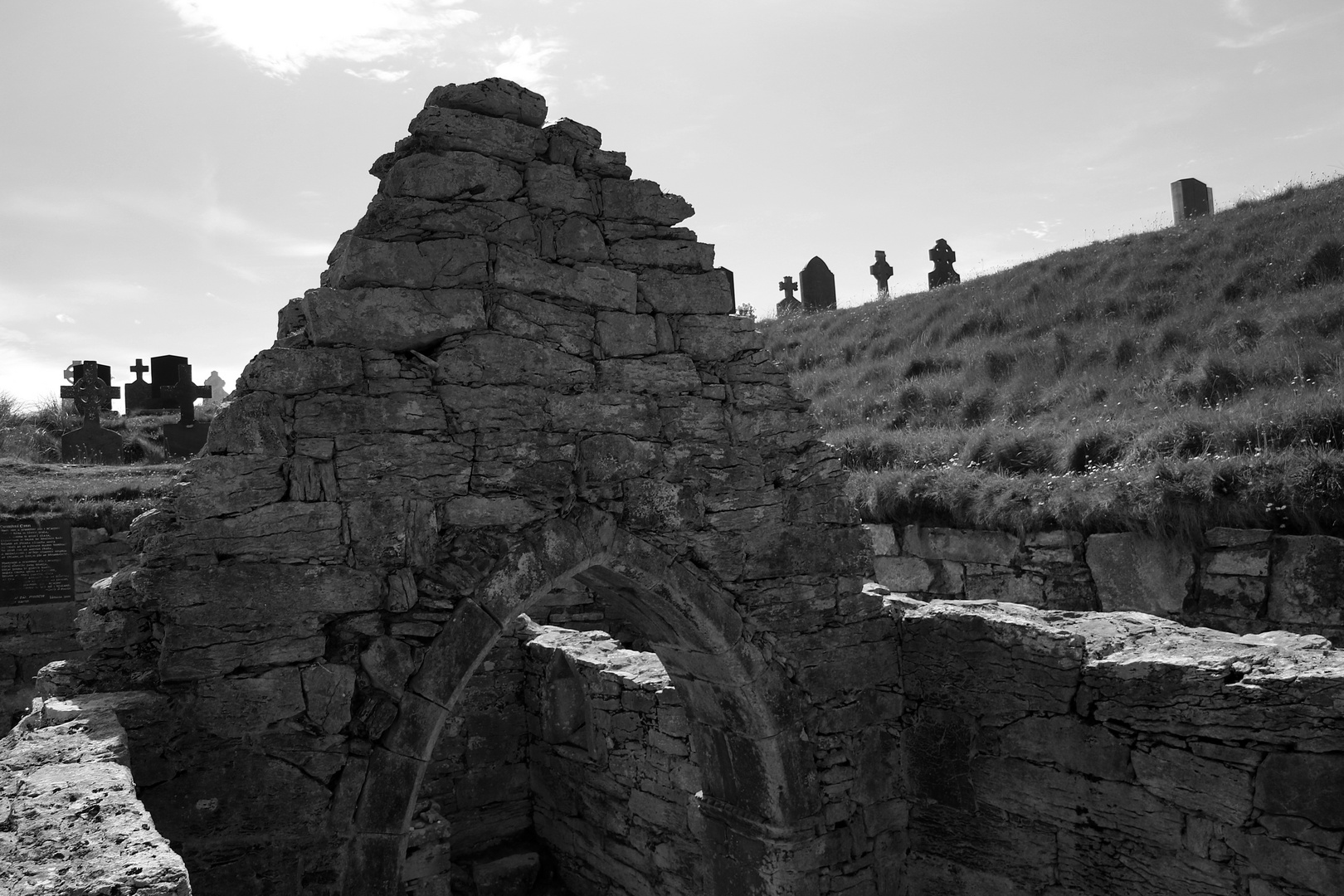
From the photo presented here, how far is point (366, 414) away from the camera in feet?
15.5

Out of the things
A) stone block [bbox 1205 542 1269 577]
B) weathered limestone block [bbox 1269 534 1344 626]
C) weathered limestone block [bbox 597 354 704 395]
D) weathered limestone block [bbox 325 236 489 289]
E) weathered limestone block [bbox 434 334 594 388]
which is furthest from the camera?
stone block [bbox 1205 542 1269 577]

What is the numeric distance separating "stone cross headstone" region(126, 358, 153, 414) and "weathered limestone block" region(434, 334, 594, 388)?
490 inches

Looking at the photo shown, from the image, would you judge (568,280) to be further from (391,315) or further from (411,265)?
(391,315)

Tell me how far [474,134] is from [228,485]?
209 centimetres

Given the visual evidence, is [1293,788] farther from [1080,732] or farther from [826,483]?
[826,483]

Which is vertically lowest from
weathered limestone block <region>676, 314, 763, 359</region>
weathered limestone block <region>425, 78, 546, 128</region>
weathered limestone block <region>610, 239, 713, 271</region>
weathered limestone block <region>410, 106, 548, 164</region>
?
weathered limestone block <region>676, 314, 763, 359</region>

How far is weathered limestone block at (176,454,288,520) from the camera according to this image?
174 inches

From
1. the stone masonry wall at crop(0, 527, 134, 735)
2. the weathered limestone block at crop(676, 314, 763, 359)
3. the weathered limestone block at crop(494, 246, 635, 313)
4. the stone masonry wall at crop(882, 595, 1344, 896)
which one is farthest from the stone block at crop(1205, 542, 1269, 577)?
the stone masonry wall at crop(0, 527, 134, 735)

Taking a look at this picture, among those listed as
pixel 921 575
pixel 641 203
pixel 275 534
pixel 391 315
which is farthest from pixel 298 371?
pixel 921 575

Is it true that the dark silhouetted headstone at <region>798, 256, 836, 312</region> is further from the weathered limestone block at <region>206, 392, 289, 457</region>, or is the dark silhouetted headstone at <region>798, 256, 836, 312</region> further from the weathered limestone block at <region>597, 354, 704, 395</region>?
the weathered limestone block at <region>206, 392, 289, 457</region>

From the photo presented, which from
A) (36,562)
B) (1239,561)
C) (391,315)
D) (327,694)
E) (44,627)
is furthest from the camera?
(44,627)

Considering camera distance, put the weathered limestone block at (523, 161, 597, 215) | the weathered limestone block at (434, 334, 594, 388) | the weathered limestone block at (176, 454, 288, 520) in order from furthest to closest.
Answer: the weathered limestone block at (523, 161, 597, 215) → the weathered limestone block at (434, 334, 594, 388) → the weathered limestone block at (176, 454, 288, 520)

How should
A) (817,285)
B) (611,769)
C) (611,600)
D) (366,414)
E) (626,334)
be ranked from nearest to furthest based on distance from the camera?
(366,414) → (626,334) → (611,600) → (611,769) → (817,285)

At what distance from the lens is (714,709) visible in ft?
20.0
